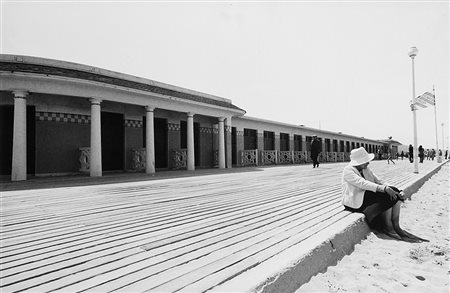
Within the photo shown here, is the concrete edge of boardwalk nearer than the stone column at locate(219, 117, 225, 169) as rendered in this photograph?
Yes

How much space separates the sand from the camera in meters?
2.45

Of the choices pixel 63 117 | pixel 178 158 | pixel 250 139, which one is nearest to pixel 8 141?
pixel 63 117

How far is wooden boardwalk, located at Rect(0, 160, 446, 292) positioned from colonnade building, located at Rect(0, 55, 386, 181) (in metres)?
5.18

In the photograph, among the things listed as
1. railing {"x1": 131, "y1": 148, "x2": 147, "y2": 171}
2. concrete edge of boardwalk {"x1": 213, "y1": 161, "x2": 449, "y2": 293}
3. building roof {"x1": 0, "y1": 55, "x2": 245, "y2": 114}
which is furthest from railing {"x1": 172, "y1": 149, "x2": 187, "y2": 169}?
concrete edge of boardwalk {"x1": 213, "y1": 161, "x2": 449, "y2": 293}

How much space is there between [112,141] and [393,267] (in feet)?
41.2

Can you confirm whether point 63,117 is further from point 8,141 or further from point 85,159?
point 8,141

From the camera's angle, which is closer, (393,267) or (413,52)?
(393,267)

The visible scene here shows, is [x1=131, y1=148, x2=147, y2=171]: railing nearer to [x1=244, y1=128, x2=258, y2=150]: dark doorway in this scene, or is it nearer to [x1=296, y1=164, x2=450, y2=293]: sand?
[x1=244, y1=128, x2=258, y2=150]: dark doorway

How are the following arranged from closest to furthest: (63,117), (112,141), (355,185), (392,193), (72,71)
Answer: (392,193) → (355,185) → (72,71) → (63,117) → (112,141)

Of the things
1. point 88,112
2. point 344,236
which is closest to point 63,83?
point 88,112

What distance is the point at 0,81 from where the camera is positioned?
332 inches

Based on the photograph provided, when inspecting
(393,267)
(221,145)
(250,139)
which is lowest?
(393,267)

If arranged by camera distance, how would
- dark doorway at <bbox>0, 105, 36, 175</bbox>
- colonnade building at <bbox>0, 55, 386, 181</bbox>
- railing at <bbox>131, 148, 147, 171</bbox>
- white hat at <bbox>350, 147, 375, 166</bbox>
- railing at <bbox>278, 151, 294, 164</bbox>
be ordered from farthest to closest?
railing at <bbox>278, 151, 294, 164</bbox> < railing at <bbox>131, 148, 147, 171</bbox> < dark doorway at <bbox>0, 105, 36, 175</bbox> < colonnade building at <bbox>0, 55, 386, 181</bbox> < white hat at <bbox>350, 147, 375, 166</bbox>

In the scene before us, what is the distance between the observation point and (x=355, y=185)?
13.1 feet
